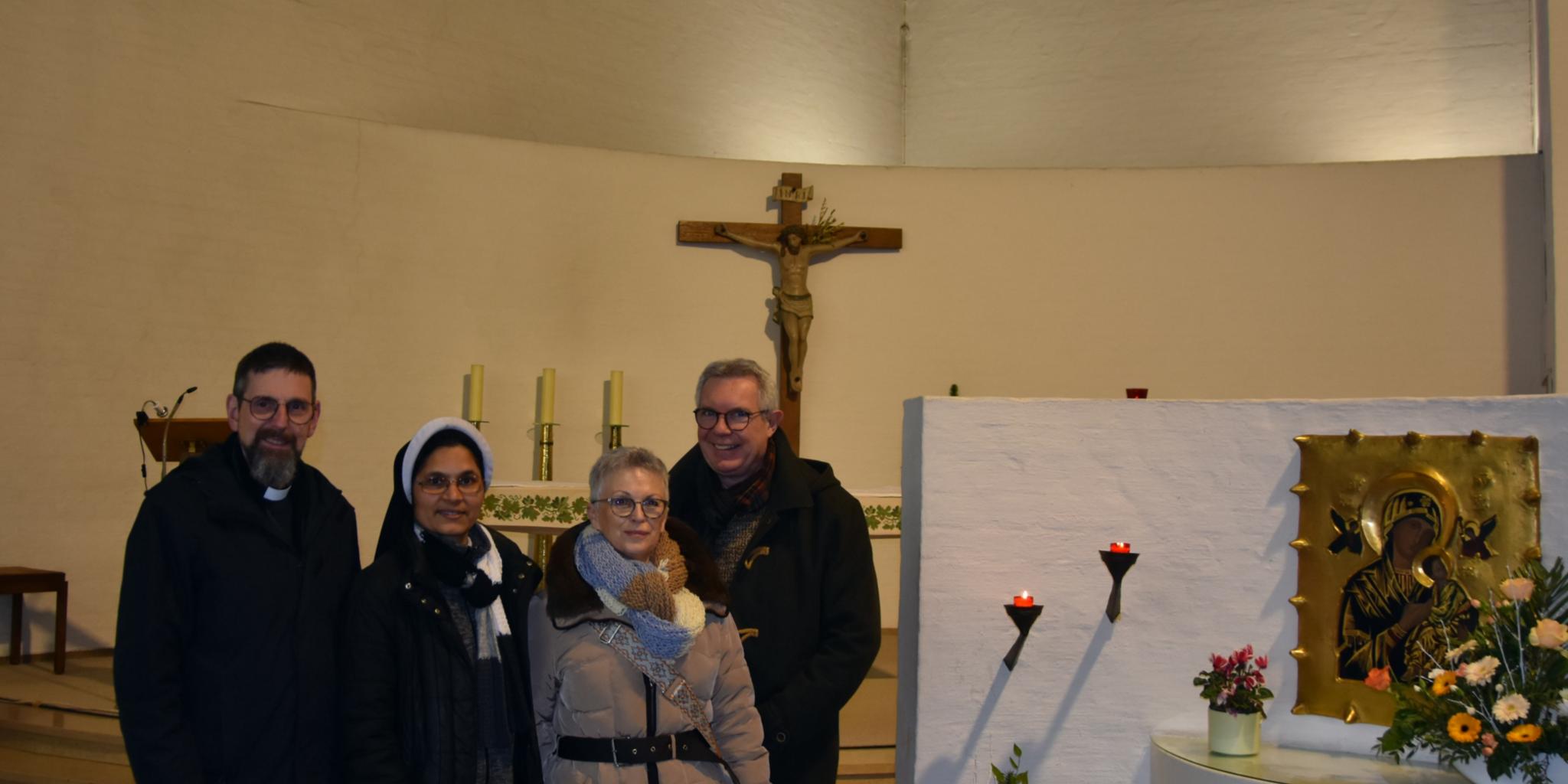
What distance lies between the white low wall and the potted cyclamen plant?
0.54ft

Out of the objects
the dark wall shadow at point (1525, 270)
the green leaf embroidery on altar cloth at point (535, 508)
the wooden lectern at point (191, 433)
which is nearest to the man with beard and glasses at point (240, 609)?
the wooden lectern at point (191, 433)

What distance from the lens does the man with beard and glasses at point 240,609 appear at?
75.9 inches

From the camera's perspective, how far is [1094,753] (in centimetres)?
305

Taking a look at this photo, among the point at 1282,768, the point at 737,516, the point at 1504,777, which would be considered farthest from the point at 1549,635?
the point at 737,516

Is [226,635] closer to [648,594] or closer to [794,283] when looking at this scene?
[648,594]

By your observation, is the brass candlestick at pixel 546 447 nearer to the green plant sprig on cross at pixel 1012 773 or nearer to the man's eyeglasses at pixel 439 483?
the green plant sprig on cross at pixel 1012 773

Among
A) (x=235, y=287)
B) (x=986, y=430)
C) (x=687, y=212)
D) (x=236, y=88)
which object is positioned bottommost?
(x=986, y=430)

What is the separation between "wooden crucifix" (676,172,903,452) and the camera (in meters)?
6.23

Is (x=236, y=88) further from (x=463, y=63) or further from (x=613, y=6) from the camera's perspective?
(x=613, y=6)

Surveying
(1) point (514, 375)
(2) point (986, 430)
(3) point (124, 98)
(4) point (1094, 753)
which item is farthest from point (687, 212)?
(4) point (1094, 753)

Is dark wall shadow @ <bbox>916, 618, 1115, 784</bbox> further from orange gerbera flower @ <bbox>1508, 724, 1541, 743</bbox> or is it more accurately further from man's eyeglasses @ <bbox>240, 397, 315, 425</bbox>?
man's eyeglasses @ <bbox>240, 397, 315, 425</bbox>

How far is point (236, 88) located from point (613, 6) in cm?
208

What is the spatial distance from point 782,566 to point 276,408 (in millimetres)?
955

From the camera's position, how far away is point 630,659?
205 cm
